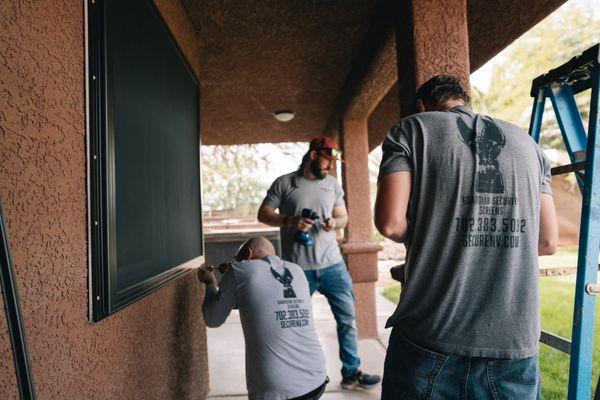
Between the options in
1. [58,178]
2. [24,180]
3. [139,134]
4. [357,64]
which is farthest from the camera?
[357,64]

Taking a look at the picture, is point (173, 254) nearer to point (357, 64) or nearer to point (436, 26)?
point (436, 26)

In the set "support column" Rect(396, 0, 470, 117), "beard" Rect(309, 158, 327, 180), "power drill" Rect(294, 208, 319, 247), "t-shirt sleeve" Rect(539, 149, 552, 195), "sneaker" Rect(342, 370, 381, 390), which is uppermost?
"support column" Rect(396, 0, 470, 117)

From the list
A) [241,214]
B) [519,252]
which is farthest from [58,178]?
[241,214]

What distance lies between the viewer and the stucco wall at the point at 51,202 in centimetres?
96

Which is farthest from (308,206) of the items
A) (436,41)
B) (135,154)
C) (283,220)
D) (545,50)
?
(545,50)

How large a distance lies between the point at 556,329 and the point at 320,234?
404 cm

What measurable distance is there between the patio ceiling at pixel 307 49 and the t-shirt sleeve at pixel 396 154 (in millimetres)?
1826

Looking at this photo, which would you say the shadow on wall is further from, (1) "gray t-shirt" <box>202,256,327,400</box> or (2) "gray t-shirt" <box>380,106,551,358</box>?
(2) "gray t-shirt" <box>380,106,551,358</box>

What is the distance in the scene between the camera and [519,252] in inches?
49.1

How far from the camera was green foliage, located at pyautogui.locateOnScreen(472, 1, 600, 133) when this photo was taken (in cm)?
1389

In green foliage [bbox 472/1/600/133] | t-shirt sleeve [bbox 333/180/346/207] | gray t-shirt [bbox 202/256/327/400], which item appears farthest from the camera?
green foliage [bbox 472/1/600/133]

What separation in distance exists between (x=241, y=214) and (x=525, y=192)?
79.5ft

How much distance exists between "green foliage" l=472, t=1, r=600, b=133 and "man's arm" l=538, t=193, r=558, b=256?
14102 millimetres

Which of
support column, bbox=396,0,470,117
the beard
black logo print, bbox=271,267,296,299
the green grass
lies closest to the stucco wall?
black logo print, bbox=271,267,296,299
